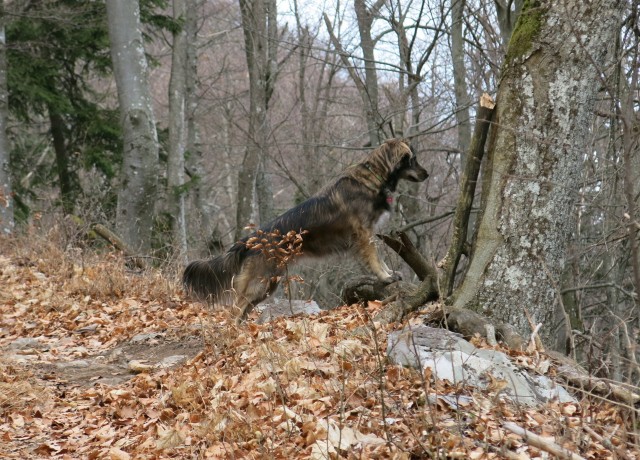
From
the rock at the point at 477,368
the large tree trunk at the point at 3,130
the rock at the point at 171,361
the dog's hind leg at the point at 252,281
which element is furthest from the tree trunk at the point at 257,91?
the rock at the point at 477,368

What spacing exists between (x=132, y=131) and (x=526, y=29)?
913 centimetres

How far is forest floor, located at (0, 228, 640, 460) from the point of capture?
3637 millimetres

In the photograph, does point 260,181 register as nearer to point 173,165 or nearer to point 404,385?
point 173,165

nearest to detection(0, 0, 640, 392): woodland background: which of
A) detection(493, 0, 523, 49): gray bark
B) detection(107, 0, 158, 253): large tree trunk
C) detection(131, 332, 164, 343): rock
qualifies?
detection(107, 0, 158, 253): large tree trunk

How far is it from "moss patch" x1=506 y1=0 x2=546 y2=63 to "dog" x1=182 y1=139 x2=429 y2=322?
8.56 ft

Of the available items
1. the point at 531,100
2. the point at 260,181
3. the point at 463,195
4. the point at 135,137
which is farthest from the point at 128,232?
the point at 531,100

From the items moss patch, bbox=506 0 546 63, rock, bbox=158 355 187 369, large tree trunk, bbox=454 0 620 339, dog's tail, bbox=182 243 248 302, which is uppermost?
moss patch, bbox=506 0 546 63

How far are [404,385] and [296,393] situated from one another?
29.4 inches

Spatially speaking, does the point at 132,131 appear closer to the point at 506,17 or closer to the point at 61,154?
the point at 61,154

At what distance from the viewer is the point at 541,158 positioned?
5.34 m

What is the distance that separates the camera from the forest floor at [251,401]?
364 cm

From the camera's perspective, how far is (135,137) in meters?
12.9

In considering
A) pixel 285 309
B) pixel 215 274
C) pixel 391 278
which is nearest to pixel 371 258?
pixel 391 278

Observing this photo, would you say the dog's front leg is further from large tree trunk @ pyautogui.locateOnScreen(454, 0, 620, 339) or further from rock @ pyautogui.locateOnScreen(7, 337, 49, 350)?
rock @ pyautogui.locateOnScreen(7, 337, 49, 350)
